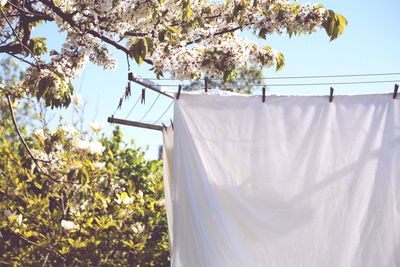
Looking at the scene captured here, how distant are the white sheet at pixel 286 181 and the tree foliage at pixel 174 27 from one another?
2.21 feet

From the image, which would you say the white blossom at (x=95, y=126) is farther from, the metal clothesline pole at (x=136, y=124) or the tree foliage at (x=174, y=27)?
the metal clothesline pole at (x=136, y=124)

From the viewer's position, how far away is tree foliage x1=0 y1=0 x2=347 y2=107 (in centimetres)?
275

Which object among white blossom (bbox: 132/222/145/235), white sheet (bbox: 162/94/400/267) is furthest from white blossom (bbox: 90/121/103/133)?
white sheet (bbox: 162/94/400/267)

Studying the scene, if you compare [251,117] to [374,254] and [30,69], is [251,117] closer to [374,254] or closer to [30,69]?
[374,254]

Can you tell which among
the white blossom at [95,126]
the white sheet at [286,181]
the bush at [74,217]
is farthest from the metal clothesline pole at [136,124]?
the white blossom at [95,126]

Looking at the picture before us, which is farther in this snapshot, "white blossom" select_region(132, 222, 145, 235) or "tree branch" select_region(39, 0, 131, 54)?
"white blossom" select_region(132, 222, 145, 235)

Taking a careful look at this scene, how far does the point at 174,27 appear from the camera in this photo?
294cm

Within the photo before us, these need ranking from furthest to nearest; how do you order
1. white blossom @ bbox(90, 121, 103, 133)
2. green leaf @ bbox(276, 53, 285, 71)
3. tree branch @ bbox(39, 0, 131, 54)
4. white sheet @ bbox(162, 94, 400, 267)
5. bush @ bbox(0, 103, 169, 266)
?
1. white blossom @ bbox(90, 121, 103, 133)
2. bush @ bbox(0, 103, 169, 266)
3. green leaf @ bbox(276, 53, 285, 71)
4. tree branch @ bbox(39, 0, 131, 54)
5. white sheet @ bbox(162, 94, 400, 267)

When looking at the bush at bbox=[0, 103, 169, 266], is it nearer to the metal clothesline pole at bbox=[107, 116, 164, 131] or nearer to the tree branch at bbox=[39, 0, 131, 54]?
the metal clothesline pole at bbox=[107, 116, 164, 131]

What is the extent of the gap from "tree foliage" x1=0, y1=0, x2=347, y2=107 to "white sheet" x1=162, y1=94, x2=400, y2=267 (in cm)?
67

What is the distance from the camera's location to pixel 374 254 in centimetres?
220

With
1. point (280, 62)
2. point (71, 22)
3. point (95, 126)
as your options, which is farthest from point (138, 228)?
point (71, 22)

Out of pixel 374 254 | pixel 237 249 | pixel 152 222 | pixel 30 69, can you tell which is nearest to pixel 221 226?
pixel 237 249

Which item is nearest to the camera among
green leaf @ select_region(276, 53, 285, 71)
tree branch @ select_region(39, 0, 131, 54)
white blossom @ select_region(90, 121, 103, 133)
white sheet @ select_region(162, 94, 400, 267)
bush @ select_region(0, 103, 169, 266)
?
white sheet @ select_region(162, 94, 400, 267)
